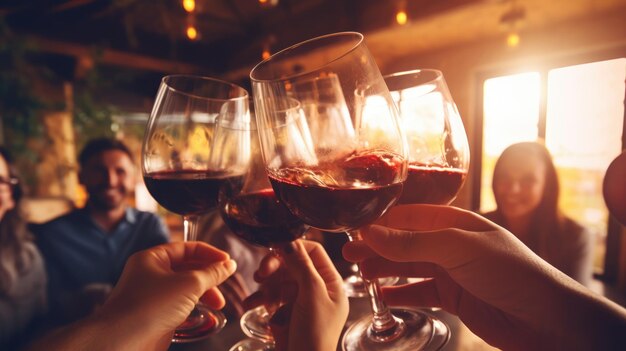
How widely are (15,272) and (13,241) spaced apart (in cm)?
25

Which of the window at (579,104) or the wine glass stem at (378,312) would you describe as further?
the window at (579,104)

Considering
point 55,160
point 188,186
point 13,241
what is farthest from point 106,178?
point 55,160

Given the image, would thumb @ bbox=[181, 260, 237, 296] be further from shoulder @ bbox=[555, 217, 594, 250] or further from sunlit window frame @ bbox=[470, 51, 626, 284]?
shoulder @ bbox=[555, 217, 594, 250]

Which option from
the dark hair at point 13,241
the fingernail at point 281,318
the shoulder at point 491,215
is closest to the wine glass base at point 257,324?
the fingernail at point 281,318

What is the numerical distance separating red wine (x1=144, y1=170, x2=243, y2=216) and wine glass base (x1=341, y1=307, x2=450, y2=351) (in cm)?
44

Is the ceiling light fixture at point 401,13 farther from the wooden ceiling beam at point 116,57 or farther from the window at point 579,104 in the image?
the wooden ceiling beam at point 116,57

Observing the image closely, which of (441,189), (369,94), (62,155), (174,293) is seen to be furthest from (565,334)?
(62,155)

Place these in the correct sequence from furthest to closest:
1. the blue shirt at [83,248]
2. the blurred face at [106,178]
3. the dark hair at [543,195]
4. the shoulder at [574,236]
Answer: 1. the blurred face at [106,178]
2. the blue shirt at [83,248]
3. the shoulder at [574,236]
4. the dark hair at [543,195]

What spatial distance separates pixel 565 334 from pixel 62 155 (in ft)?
21.1

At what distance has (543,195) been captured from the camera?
2.11 metres

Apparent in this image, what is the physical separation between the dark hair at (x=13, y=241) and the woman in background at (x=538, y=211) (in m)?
2.51

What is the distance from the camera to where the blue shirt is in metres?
2.27

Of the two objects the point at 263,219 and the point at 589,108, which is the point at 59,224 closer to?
the point at 263,219

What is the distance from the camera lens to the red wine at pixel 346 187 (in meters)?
0.55
